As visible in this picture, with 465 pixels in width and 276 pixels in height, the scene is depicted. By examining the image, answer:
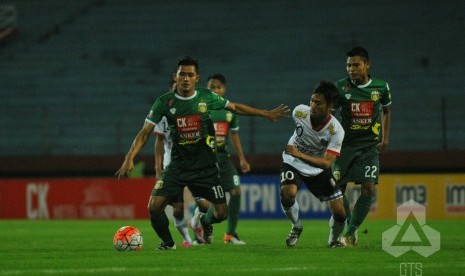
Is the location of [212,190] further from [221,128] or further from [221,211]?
[221,128]

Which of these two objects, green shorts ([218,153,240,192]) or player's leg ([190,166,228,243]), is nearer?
player's leg ([190,166,228,243])

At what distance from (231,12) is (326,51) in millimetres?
3479

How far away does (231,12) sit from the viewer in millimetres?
27734

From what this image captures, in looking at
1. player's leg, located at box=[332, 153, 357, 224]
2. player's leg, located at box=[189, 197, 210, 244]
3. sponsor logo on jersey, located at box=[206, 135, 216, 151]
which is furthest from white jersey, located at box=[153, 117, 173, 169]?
player's leg, located at box=[332, 153, 357, 224]

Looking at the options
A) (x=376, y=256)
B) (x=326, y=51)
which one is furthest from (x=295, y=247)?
(x=326, y=51)

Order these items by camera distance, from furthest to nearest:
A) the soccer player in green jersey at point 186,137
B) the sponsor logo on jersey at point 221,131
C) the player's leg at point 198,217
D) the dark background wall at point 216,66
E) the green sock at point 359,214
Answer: the dark background wall at point 216,66 → the sponsor logo on jersey at point 221,131 → the player's leg at point 198,217 → the green sock at point 359,214 → the soccer player in green jersey at point 186,137

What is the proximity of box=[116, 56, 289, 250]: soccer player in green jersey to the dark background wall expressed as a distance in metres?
11.0

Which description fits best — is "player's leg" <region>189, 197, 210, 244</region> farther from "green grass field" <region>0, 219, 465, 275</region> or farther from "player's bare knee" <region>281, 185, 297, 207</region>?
"player's bare knee" <region>281, 185, 297, 207</region>

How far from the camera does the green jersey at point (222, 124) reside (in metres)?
13.0

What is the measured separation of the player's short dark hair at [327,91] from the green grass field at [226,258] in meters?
1.62

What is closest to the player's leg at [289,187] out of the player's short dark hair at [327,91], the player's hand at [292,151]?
the player's hand at [292,151]

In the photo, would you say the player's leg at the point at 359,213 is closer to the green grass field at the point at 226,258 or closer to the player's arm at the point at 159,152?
the green grass field at the point at 226,258

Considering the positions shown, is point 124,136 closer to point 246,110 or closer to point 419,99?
point 419,99

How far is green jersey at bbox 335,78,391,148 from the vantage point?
11055 millimetres
